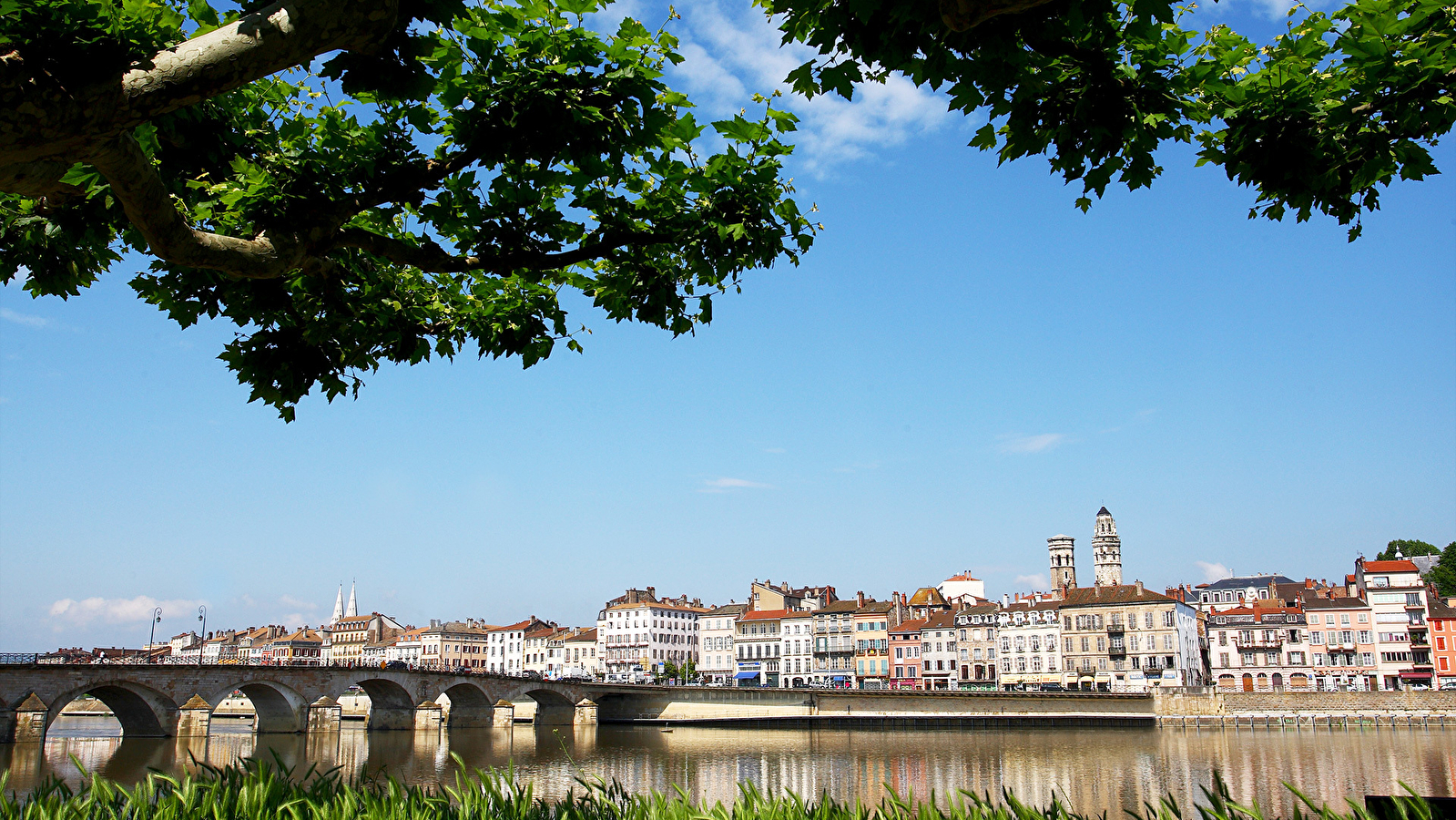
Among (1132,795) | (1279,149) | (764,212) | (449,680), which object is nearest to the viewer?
(1279,149)

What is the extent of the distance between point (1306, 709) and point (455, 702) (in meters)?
52.9

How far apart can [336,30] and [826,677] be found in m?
88.4

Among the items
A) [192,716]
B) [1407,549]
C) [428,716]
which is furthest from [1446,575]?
[192,716]

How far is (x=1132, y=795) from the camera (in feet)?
97.6

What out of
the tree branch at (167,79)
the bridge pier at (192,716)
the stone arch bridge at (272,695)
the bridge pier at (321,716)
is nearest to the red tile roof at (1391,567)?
the stone arch bridge at (272,695)

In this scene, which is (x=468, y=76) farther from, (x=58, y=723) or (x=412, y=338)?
(x=58, y=723)

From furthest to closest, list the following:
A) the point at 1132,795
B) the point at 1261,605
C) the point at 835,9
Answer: the point at 1261,605 → the point at 1132,795 → the point at 835,9

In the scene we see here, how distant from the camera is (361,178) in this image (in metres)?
6.44

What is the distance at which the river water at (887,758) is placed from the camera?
31.5 metres

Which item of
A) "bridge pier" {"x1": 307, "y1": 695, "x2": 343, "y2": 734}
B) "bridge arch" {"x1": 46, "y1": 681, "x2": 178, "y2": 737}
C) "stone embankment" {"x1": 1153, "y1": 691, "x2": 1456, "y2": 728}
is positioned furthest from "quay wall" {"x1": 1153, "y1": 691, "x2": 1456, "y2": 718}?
"bridge arch" {"x1": 46, "y1": 681, "x2": 178, "y2": 737}

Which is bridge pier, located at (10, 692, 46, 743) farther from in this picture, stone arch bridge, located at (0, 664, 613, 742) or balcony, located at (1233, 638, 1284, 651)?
balcony, located at (1233, 638, 1284, 651)

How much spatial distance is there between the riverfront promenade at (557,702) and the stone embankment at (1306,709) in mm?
68

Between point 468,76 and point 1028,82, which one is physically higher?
point 468,76

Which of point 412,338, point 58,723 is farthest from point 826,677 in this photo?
point 412,338
